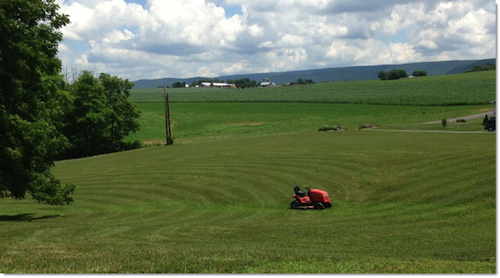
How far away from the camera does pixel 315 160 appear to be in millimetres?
33719

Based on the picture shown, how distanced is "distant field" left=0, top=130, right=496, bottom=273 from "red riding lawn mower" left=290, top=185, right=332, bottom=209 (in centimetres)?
70

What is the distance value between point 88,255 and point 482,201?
15.7m

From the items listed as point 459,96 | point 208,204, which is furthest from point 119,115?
point 459,96

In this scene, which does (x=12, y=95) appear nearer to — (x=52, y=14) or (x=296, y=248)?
(x=52, y=14)

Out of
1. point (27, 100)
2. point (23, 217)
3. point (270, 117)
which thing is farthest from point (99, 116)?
point (27, 100)

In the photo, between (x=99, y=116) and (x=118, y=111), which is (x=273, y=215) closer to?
(x=99, y=116)

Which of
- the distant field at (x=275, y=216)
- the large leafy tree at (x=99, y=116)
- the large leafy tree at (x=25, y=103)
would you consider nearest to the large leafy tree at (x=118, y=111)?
the large leafy tree at (x=99, y=116)

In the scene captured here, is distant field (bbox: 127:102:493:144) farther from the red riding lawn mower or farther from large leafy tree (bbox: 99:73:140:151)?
the red riding lawn mower

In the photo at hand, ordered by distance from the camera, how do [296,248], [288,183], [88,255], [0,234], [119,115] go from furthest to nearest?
[119,115]
[288,183]
[0,234]
[296,248]
[88,255]

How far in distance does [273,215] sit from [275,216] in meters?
0.28

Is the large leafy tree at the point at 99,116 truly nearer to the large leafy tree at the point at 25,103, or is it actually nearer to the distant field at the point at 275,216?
the distant field at the point at 275,216

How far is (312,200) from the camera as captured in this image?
77.4 ft

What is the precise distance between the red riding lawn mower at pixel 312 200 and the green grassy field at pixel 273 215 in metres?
0.56

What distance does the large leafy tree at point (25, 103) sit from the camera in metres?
19.6
